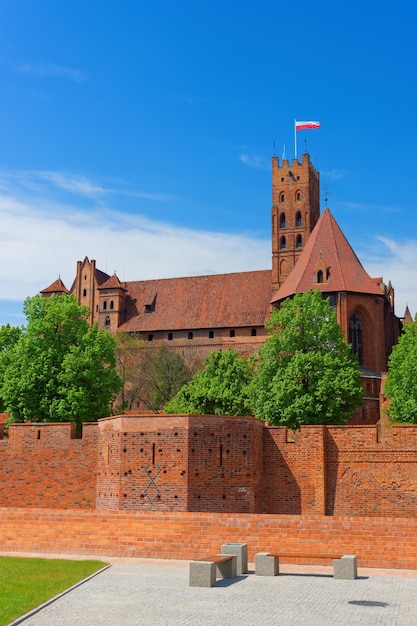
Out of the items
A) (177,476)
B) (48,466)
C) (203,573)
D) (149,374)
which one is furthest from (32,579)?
(149,374)

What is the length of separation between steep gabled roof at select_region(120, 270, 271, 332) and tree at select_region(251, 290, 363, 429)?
3040cm

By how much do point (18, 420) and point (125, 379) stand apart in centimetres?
2887

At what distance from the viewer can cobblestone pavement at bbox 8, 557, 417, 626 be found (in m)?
10.1

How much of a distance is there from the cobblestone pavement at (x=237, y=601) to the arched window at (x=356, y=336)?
4009 centimetres

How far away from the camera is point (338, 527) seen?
15.9 metres

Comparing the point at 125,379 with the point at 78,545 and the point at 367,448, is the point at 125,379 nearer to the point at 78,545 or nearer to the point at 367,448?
the point at 367,448

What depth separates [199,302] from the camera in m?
73.1

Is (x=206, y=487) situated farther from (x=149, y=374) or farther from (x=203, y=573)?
(x=149, y=374)

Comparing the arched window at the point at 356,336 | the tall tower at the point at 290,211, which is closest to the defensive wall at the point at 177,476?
the arched window at the point at 356,336

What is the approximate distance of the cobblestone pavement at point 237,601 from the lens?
1006 cm

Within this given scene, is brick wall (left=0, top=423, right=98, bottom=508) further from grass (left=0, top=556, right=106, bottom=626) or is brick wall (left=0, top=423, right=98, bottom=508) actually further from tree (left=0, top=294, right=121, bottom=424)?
grass (left=0, top=556, right=106, bottom=626)

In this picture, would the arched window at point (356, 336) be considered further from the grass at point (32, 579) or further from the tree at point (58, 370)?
the grass at point (32, 579)

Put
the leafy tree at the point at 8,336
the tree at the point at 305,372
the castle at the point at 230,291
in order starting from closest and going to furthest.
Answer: the tree at the point at 305,372
the leafy tree at the point at 8,336
the castle at the point at 230,291

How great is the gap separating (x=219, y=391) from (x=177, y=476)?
20390 mm
